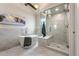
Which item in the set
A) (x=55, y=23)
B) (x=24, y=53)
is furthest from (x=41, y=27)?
(x=24, y=53)

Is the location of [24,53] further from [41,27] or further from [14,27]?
[41,27]

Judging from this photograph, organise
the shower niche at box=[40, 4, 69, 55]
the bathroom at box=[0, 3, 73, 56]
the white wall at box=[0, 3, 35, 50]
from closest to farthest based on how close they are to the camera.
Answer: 1. the white wall at box=[0, 3, 35, 50]
2. the bathroom at box=[0, 3, 73, 56]
3. the shower niche at box=[40, 4, 69, 55]

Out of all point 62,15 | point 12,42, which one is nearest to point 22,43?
point 12,42

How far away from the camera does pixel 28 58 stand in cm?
76

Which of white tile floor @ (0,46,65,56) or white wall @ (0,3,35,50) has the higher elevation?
white wall @ (0,3,35,50)

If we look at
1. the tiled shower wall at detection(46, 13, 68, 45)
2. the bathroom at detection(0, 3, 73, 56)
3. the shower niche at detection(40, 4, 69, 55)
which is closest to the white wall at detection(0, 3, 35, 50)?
the bathroom at detection(0, 3, 73, 56)

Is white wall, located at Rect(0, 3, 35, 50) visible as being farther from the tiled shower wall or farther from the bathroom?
the tiled shower wall

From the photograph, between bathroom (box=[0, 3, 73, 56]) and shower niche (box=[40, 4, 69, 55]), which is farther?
shower niche (box=[40, 4, 69, 55])

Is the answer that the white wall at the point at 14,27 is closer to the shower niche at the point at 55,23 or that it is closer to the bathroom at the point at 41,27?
the bathroom at the point at 41,27

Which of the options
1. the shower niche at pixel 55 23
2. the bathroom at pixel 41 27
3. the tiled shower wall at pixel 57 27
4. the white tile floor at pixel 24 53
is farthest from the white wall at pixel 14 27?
the tiled shower wall at pixel 57 27

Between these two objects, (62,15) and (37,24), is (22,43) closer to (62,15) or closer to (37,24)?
(37,24)

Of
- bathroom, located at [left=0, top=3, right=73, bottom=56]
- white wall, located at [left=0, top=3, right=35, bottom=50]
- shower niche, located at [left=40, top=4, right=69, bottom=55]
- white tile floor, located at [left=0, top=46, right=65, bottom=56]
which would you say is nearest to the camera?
white tile floor, located at [left=0, top=46, right=65, bottom=56]

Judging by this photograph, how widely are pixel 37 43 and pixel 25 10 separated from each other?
1433mm

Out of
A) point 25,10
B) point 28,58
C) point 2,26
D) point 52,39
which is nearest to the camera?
point 28,58
